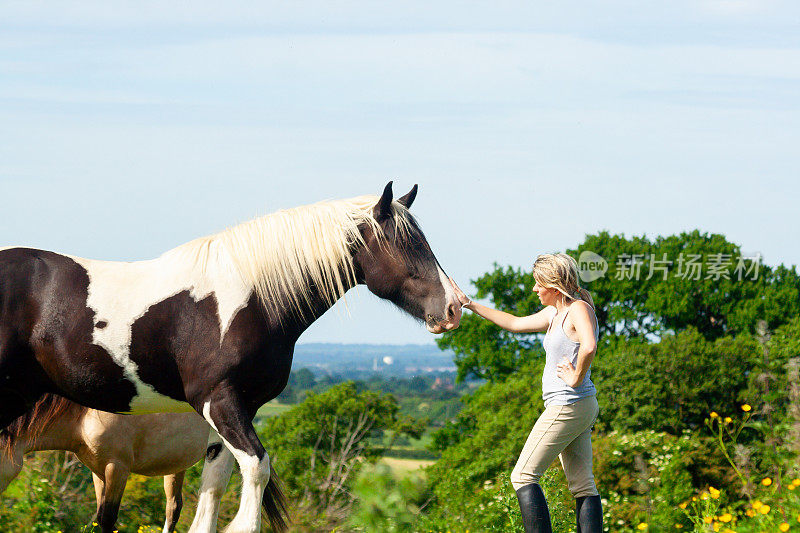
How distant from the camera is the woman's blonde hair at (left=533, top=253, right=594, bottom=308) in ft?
16.5

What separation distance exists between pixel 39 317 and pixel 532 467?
9.47ft

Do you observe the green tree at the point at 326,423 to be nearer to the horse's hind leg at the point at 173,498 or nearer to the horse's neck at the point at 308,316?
the horse's hind leg at the point at 173,498

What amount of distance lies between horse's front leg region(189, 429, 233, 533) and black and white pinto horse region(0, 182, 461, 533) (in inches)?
0.5

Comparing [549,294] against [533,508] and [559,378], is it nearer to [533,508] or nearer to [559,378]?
[559,378]

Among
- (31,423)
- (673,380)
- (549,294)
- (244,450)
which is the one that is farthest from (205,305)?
(673,380)

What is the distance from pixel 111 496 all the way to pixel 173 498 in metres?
0.54

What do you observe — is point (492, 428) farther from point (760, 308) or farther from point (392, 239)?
point (392, 239)

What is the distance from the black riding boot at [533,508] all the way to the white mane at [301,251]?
1544mm

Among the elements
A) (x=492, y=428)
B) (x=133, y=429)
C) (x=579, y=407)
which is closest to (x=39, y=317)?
(x=133, y=429)

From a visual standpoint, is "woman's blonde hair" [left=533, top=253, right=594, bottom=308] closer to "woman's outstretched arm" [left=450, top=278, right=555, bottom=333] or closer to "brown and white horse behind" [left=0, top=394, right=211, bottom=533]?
"woman's outstretched arm" [left=450, top=278, right=555, bottom=333]

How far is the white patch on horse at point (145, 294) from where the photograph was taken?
4.71 metres

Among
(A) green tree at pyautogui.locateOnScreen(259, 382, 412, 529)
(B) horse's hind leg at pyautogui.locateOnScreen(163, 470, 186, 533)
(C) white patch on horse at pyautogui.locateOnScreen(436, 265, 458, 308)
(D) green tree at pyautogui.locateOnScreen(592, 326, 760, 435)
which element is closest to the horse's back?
(C) white patch on horse at pyautogui.locateOnScreen(436, 265, 458, 308)

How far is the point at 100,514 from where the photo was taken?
22.3ft

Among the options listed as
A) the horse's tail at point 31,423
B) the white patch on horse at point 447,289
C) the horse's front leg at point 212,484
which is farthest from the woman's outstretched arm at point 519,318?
the horse's tail at point 31,423
